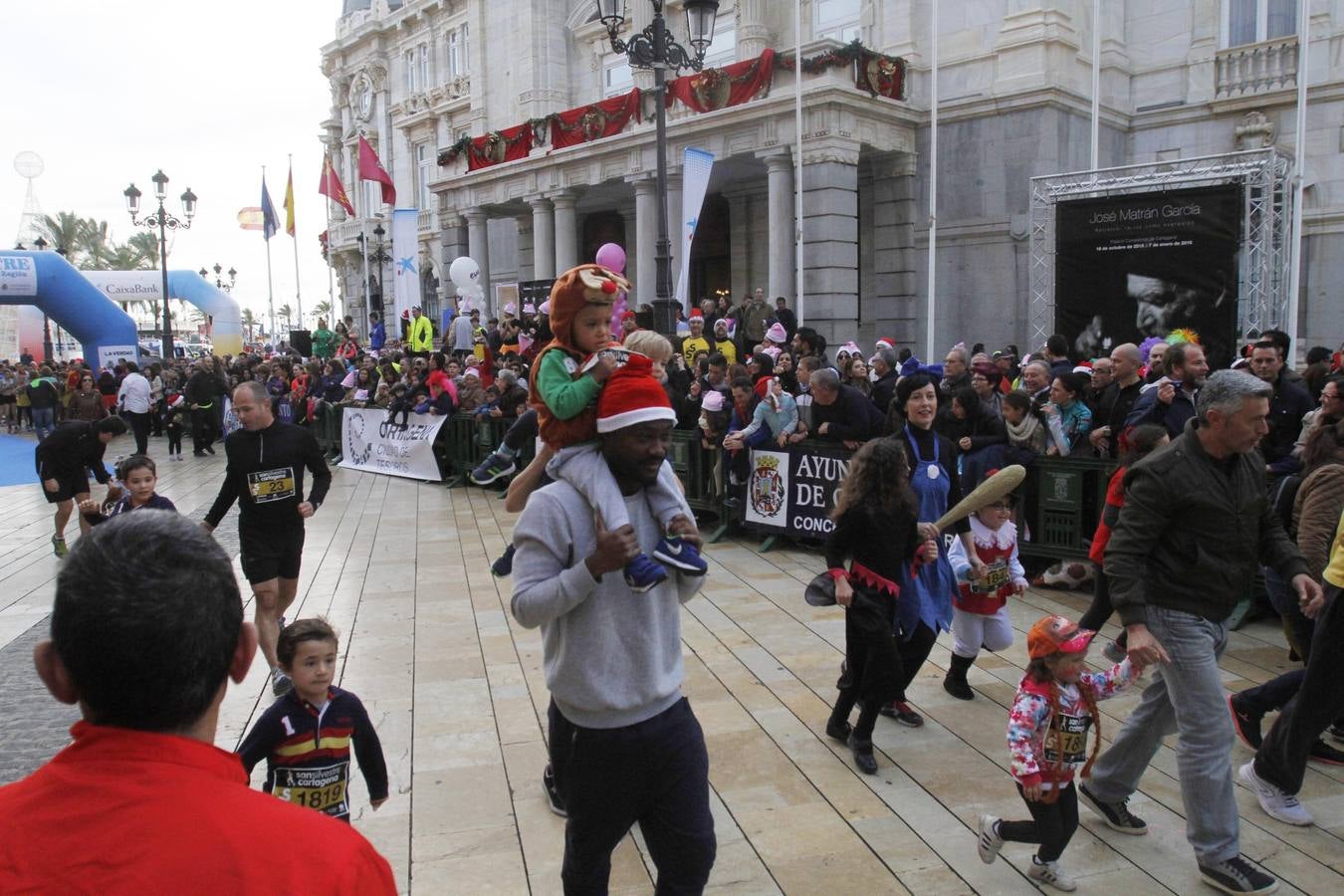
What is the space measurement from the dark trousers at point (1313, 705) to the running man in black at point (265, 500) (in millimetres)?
5550

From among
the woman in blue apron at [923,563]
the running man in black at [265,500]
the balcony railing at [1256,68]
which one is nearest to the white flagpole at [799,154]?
the balcony railing at [1256,68]

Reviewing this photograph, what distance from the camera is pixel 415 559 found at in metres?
10.1

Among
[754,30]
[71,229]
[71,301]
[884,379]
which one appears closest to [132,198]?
[71,301]

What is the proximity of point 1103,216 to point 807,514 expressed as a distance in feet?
29.0

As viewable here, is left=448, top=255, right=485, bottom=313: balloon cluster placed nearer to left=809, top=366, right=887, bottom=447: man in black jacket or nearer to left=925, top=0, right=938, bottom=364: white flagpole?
left=925, top=0, right=938, bottom=364: white flagpole

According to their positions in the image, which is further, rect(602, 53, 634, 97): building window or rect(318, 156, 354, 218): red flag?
rect(318, 156, 354, 218): red flag

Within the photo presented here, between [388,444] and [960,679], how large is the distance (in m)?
13.0

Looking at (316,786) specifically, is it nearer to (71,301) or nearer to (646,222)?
(646,222)

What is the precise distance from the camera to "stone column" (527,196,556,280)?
24750 mm

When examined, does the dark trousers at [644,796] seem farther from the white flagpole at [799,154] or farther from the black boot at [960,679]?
the white flagpole at [799,154]

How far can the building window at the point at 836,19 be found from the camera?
21.7m

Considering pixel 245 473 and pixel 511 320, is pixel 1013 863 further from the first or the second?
pixel 511 320

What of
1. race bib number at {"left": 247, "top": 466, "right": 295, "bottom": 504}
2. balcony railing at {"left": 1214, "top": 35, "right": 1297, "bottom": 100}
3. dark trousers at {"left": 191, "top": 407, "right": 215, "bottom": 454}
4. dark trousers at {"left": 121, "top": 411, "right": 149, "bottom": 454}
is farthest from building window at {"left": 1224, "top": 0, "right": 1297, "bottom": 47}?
dark trousers at {"left": 121, "top": 411, "right": 149, "bottom": 454}

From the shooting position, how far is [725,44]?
24844 millimetres
